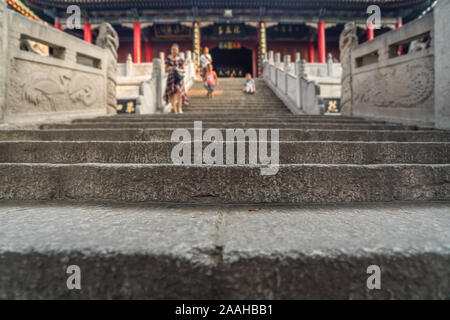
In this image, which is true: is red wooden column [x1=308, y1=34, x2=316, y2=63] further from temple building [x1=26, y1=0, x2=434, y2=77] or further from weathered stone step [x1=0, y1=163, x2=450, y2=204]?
weathered stone step [x1=0, y1=163, x2=450, y2=204]

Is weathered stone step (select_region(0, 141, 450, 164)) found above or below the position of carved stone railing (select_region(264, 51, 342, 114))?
below

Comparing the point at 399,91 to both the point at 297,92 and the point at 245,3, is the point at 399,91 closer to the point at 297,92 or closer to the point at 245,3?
the point at 297,92

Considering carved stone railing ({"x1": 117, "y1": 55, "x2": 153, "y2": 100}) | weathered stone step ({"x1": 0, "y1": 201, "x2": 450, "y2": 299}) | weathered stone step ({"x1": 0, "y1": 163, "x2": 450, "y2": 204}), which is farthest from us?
carved stone railing ({"x1": 117, "y1": 55, "x2": 153, "y2": 100})

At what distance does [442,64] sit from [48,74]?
505 centimetres

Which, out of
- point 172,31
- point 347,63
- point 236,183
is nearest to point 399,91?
point 347,63

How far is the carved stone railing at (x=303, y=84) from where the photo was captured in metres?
6.36

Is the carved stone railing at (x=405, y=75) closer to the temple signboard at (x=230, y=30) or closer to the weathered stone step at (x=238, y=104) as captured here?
the weathered stone step at (x=238, y=104)

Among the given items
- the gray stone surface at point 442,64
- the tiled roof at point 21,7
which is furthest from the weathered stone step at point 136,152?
the tiled roof at point 21,7

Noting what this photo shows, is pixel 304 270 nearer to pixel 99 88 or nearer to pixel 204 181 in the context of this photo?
pixel 204 181

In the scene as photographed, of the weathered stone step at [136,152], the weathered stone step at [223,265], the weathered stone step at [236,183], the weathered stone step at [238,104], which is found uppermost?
the weathered stone step at [238,104]

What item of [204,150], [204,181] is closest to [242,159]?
[204,150]

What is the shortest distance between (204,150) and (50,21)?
1897 cm

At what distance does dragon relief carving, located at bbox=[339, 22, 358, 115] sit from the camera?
5148 millimetres

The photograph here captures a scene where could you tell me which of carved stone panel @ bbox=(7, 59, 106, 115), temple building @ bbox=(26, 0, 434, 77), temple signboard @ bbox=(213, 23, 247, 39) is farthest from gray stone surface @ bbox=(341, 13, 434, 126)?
temple signboard @ bbox=(213, 23, 247, 39)
